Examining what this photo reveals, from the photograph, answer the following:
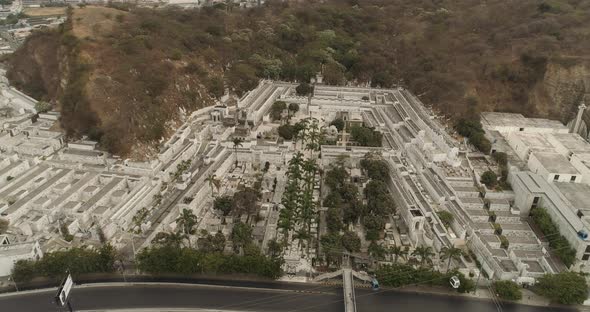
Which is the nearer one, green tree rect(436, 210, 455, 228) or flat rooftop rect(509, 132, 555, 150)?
green tree rect(436, 210, 455, 228)

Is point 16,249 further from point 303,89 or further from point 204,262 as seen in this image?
point 303,89

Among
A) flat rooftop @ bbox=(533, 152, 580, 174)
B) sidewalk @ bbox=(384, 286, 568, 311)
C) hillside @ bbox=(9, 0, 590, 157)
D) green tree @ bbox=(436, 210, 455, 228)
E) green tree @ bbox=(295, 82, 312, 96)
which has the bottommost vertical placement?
sidewalk @ bbox=(384, 286, 568, 311)

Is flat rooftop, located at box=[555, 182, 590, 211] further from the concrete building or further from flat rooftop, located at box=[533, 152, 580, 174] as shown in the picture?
the concrete building

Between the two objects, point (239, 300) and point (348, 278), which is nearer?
point (239, 300)

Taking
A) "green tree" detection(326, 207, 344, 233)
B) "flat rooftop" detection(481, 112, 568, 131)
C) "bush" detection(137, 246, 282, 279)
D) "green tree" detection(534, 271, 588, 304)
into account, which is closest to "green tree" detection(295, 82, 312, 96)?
"flat rooftop" detection(481, 112, 568, 131)

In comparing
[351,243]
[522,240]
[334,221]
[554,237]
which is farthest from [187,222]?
[554,237]

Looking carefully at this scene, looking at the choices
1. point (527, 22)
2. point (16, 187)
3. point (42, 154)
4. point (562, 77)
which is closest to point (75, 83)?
point (42, 154)
